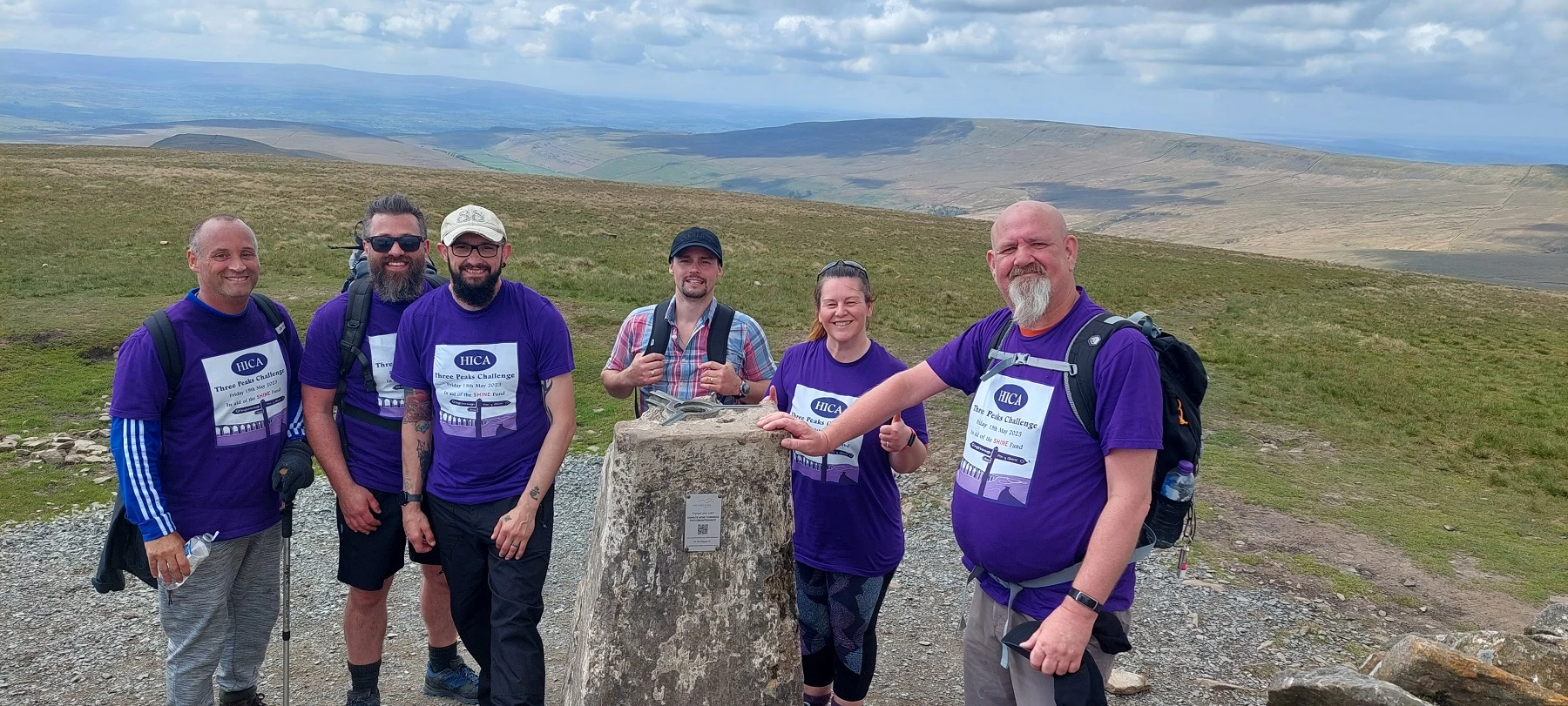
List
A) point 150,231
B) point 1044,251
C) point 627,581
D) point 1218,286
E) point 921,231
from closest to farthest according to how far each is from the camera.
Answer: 1. point 1044,251
2. point 627,581
3. point 150,231
4. point 1218,286
5. point 921,231

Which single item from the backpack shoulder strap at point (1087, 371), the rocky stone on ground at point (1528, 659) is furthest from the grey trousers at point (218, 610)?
the rocky stone on ground at point (1528, 659)

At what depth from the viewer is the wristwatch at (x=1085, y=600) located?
3363mm

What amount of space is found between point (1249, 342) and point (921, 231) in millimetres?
29530

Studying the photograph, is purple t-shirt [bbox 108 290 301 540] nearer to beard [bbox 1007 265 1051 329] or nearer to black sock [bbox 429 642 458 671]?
black sock [bbox 429 642 458 671]

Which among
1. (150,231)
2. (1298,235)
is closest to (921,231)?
(150,231)

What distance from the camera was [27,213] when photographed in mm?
30188

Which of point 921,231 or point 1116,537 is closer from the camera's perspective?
point 1116,537

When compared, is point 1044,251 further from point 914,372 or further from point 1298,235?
point 1298,235

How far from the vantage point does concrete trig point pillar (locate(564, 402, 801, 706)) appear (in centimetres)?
405

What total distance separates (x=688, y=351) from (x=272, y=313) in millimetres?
2302

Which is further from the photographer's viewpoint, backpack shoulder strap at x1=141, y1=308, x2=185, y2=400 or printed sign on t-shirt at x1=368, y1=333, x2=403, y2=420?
printed sign on t-shirt at x1=368, y1=333, x2=403, y2=420

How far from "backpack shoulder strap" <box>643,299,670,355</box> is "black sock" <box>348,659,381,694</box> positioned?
8.56 feet

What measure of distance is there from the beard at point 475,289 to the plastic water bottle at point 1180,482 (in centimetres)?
333

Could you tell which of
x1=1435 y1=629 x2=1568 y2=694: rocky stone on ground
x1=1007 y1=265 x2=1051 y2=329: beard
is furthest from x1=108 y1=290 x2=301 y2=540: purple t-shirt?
x1=1435 y1=629 x2=1568 y2=694: rocky stone on ground
